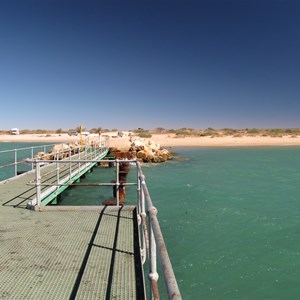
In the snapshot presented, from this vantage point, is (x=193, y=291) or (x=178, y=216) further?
(x=178, y=216)

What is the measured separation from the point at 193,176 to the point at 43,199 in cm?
1647

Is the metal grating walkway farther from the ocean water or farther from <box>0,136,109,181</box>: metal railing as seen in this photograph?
the ocean water

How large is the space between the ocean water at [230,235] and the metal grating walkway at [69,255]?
97.9 inches

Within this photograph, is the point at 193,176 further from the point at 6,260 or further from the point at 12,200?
the point at 6,260

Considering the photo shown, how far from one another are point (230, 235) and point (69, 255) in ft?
22.5

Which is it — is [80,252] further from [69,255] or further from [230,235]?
[230,235]

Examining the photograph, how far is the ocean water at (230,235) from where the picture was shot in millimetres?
7115

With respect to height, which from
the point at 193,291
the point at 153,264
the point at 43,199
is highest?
the point at 153,264

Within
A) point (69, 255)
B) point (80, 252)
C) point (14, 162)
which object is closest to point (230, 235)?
point (80, 252)

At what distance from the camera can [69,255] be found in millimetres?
4730

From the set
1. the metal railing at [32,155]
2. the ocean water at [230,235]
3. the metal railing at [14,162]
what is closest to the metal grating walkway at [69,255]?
the metal railing at [32,155]

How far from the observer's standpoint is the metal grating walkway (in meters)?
3.72

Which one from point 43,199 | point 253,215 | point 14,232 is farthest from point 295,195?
point 14,232

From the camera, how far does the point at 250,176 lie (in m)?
23.2
